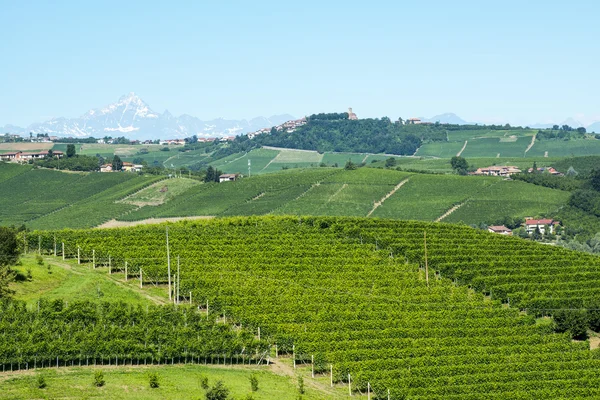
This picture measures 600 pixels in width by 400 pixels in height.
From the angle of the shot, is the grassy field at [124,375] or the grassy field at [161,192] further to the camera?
the grassy field at [161,192]

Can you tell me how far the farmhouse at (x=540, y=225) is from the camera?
126062 mm

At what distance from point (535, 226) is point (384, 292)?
2512 inches

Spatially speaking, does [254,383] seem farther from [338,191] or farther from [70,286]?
[338,191]

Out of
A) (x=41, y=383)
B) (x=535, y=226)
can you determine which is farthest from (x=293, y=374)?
(x=535, y=226)

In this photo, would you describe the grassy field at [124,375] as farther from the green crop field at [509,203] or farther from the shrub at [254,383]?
the green crop field at [509,203]

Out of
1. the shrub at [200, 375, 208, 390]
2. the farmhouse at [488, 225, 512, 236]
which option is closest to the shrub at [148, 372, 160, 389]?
the shrub at [200, 375, 208, 390]

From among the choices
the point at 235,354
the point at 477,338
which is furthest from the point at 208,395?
the point at 477,338

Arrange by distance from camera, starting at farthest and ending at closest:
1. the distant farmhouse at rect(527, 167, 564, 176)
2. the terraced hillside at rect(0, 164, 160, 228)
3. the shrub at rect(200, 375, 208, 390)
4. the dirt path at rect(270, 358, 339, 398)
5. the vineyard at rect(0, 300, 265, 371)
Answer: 1. the distant farmhouse at rect(527, 167, 564, 176)
2. the terraced hillside at rect(0, 164, 160, 228)
3. the dirt path at rect(270, 358, 339, 398)
4. the vineyard at rect(0, 300, 265, 371)
5. the shrub at rect(200, 375, 208, 390)

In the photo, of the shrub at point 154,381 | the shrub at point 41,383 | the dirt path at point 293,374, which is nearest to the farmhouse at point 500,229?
the dirt path at point 293,374

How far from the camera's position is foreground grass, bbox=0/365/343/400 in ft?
153

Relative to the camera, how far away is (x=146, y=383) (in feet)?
161

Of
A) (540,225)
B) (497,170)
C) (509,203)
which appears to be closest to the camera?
(540,225)

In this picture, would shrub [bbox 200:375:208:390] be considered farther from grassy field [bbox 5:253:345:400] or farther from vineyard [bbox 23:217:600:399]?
vineyard [bbox 23:217:600:399]

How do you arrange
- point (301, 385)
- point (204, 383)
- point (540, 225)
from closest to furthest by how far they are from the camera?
point (204, 383)
point (301, 385)
point (540, 225)
